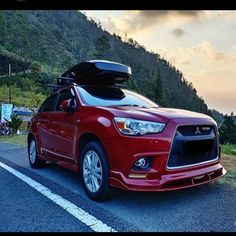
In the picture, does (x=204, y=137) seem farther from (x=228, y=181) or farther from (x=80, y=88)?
(x=80, y=88)

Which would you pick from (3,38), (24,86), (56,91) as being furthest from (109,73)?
(3,38)

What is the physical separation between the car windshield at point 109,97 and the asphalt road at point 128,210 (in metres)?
1.37

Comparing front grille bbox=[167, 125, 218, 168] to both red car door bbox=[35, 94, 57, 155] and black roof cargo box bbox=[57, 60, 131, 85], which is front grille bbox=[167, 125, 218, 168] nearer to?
black roof cargo box bbox=[57, 60, 131, 85]

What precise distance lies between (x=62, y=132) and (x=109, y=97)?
0.99m

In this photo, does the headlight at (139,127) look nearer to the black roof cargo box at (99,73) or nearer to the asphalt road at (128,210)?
the asphalt road at (128,210)

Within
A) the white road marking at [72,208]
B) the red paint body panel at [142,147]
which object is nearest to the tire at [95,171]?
the red paint body panel at [142,147]

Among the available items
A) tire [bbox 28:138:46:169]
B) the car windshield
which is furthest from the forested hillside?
the car windshield

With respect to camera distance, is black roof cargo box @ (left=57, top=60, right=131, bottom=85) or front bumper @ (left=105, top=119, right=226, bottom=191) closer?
front bumper @ (left=105, top=119, right=226, bottom=191)

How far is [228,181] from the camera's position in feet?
18.0

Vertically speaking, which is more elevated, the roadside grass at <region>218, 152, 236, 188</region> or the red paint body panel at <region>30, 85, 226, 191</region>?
the red paint body panel at <region>30, 85, 226, 191</region>

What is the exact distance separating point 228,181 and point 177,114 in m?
1.66

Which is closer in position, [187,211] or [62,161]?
[187,211]

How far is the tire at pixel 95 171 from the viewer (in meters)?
4.55

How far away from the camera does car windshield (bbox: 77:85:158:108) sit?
5406 millimetres
